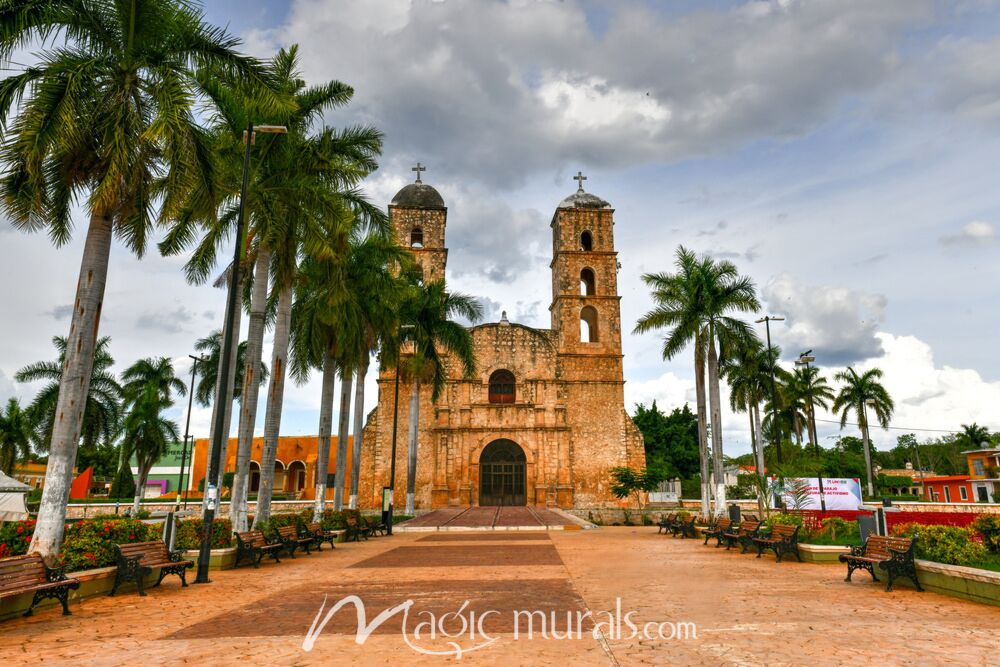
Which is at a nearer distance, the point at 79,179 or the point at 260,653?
the point at 260,653

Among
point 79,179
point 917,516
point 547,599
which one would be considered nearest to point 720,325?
point 917,516

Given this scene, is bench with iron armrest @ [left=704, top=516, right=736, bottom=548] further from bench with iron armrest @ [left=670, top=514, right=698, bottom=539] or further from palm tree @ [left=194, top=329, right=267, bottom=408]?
palm tree @ [left=194, top=329, right=267, bottom=408]

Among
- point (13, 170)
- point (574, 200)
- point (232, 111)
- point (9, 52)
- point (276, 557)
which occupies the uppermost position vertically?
point (574, 200)

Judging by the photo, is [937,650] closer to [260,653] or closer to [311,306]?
[260,653]

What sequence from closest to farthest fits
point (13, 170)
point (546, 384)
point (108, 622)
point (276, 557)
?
point (108, 622)
point (13, 170)
point (276, 557)
point (546, 384)

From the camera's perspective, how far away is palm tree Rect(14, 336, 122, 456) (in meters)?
34.5

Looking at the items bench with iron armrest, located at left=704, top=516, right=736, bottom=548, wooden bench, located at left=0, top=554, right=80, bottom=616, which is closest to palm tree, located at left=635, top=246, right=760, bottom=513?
bench with iron armrest, located at left=704, top=516, right=736, bottom=548

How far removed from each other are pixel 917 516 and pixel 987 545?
12.6 meters

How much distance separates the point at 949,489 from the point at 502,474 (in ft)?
106

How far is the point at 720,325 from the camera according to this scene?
2345 cm

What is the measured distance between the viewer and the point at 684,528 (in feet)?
64.6

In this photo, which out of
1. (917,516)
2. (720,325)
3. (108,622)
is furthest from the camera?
(720,325)

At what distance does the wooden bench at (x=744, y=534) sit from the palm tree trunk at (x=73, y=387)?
515 inches

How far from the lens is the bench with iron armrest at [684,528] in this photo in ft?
64.0
